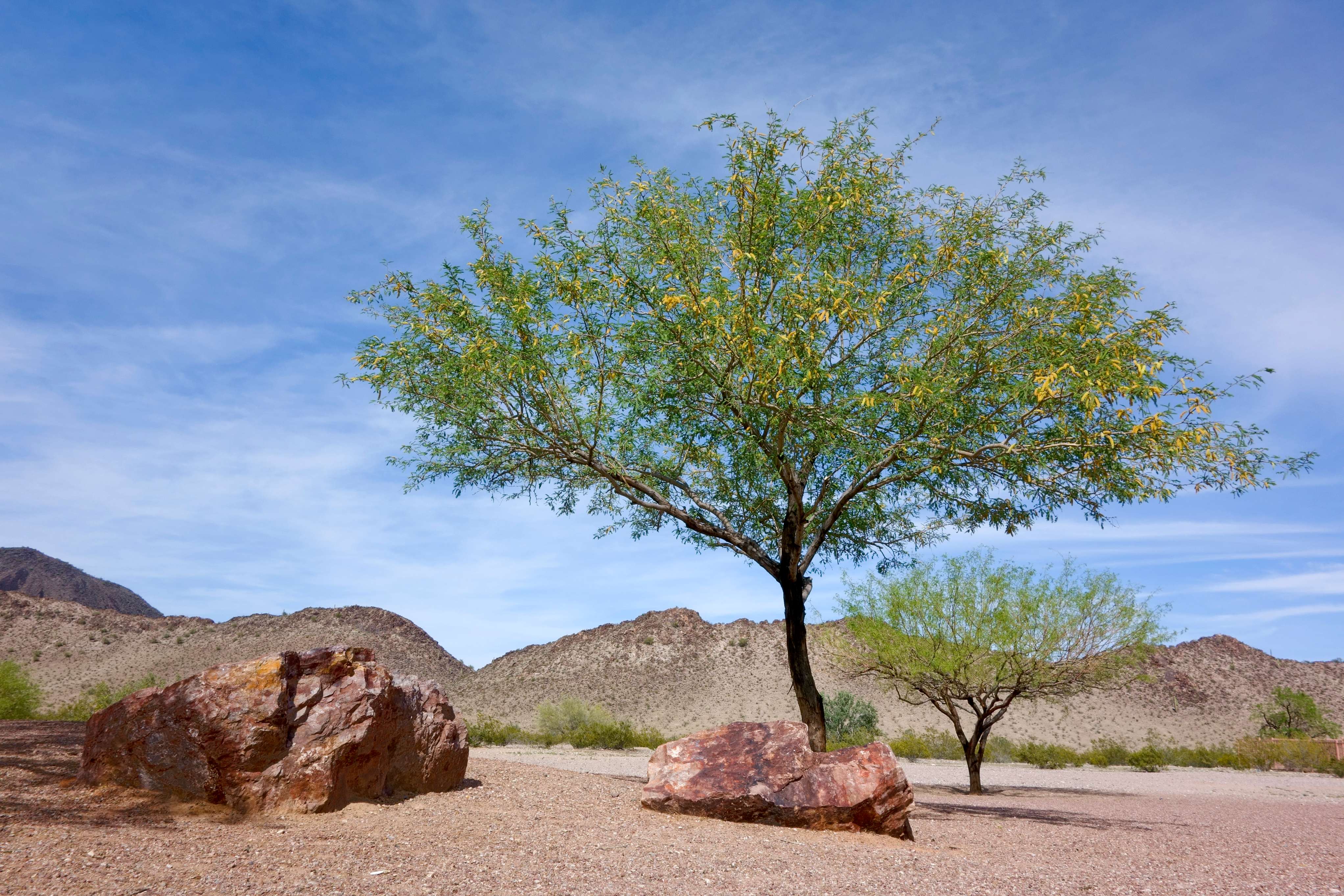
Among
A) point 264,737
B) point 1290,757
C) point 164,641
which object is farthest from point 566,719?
point 264,737

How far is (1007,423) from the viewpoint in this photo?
13.5 metres

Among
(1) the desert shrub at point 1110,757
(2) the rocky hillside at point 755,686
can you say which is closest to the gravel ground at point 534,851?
(1) the desert shrub at point 1110,757

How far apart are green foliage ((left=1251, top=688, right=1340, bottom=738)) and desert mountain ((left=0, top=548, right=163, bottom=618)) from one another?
80.3 meters

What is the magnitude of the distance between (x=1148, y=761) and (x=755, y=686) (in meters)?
22.2

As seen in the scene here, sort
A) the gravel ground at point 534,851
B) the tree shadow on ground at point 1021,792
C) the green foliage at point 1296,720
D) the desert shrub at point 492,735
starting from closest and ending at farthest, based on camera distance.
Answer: the gravel ground at point 534,851 < the tree shadow on ground at point 1021,792 < the desert shrub at point 492,735 < the green foliage at point 1296,720

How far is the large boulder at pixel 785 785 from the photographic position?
32.9 ft

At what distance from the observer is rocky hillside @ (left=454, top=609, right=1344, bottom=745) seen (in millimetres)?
49188

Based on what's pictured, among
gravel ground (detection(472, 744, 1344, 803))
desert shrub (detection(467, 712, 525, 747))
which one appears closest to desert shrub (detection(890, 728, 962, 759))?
gravel ground (detection(472, 744, 1344, 803))

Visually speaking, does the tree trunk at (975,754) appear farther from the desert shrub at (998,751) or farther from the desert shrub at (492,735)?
the desert shrub at (492,735)

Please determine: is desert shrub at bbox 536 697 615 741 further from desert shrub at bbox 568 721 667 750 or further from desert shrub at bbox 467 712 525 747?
desert shrub at bbox 568 721 667 750

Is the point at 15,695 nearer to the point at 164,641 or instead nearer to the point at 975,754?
the point at 975,754

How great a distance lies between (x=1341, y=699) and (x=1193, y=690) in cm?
898

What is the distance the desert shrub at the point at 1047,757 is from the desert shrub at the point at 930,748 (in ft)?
6.97

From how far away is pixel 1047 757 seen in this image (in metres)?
35.0
